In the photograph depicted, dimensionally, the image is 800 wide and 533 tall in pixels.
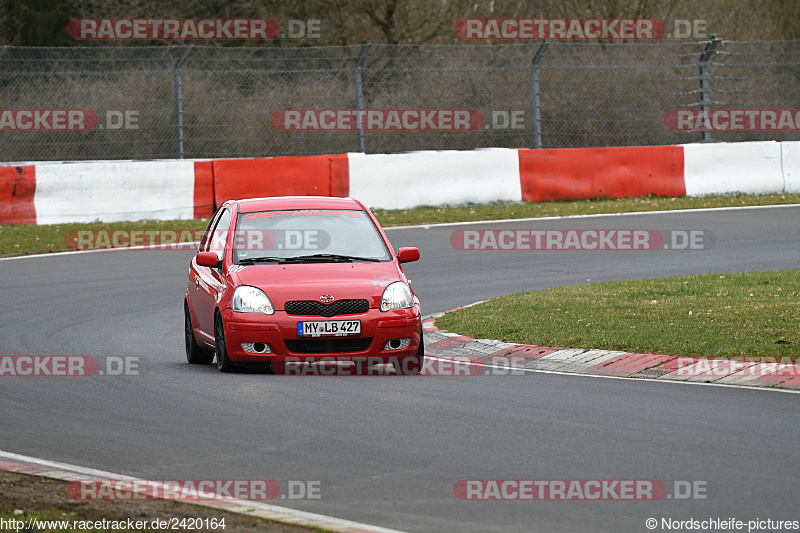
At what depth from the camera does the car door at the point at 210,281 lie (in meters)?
11.6

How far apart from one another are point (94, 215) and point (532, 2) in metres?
21.4

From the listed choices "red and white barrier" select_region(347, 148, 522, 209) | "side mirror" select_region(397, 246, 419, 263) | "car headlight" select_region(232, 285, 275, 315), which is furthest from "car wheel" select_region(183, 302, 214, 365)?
"red and white barrier" select_region(347, 148, 522, 209)

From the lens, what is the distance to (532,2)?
40.8 metres

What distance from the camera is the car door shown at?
11602 mm

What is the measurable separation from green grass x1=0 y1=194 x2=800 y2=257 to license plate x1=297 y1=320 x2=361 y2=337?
11.0 meters

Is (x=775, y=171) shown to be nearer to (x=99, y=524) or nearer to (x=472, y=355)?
(x=472, y=355)

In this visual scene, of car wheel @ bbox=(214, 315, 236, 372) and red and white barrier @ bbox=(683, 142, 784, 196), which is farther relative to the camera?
red and white barrier @ bbox=(683, 142, 784, 196)
